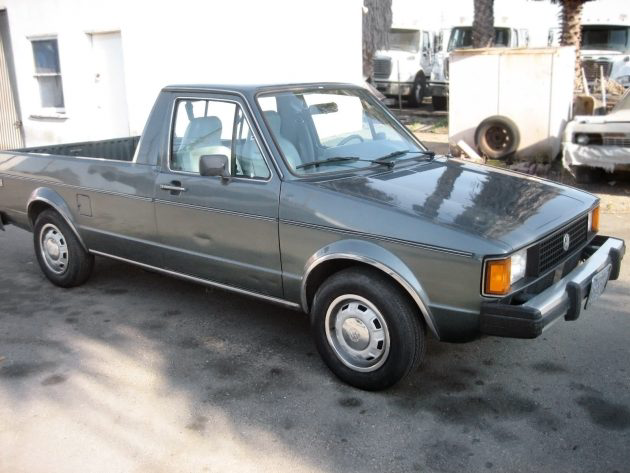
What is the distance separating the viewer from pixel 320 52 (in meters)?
10.4

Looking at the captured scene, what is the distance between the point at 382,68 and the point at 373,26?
5412mm

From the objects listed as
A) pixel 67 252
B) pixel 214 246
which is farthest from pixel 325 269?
pixel 67 252

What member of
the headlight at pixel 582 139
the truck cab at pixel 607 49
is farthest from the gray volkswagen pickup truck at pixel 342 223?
the truck cab at pixel 607 49

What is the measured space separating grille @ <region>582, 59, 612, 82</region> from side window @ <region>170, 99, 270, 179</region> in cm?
1415

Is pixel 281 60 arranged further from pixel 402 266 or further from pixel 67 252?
pixel 402 266

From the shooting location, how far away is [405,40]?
20891 mm

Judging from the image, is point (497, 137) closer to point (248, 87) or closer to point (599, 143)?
point (599, 143)

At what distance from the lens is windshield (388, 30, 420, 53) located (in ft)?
67.9

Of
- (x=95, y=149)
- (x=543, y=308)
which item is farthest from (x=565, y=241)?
(x=95, y=149)

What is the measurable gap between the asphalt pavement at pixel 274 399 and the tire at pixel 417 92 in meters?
16.1

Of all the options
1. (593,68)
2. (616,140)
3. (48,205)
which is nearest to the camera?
(48,205)

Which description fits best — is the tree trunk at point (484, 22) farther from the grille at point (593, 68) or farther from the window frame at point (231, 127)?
the window frame at point (231, 127)

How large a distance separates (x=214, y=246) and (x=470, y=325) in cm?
183

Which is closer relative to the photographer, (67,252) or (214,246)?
(214,246)
